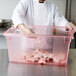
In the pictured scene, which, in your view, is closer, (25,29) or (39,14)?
(25,29)

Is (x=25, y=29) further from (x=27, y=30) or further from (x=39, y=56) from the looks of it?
(x=39, y=56)

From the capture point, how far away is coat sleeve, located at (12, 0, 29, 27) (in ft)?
4.01

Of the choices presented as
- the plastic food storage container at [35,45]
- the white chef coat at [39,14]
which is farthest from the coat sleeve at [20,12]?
the plastic food storage container at [35,45]

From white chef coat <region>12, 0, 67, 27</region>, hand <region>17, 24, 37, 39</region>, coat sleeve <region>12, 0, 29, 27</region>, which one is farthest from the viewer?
white chef coat <region>12, 0, 67, 27</region>

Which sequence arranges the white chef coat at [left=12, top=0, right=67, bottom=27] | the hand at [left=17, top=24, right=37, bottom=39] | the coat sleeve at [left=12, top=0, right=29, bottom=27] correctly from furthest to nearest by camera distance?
the white chef coat at [left=12, top=0, right=67, bottom=27]
the coat sleeve at [left=12, top=0, right=29, bottom=27]
the hand at [left=17, top=24, right=37, bottom=39]

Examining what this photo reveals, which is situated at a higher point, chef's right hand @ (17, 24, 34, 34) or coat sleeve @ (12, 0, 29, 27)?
coat sleeve @ (12, 0, 29, 27)

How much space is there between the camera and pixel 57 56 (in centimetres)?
96

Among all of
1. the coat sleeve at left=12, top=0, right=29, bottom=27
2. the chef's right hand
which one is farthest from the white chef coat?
the chef's right hand

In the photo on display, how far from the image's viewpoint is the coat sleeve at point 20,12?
122cm

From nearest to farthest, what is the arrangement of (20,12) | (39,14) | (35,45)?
(35,45) < (20,12) < (39,14)

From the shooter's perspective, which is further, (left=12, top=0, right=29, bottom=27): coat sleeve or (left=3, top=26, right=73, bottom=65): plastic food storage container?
(left=12, top=0, right=29, bottom=27): coat sleeve

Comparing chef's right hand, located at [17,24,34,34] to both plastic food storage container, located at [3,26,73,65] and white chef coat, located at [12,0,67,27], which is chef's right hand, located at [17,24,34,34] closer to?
plastic food storage container, located at [3,26,73,65]

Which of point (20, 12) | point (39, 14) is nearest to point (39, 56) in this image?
point (20, 12)

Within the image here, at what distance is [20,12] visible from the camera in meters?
1.34
